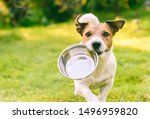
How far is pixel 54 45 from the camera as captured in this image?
7.35 metres

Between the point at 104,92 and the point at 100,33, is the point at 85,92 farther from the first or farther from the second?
the point at 100,33

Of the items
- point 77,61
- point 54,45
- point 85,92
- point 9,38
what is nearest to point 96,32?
point 77,61

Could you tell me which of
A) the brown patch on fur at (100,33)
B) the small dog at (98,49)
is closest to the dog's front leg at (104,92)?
the small dog at (98,49)

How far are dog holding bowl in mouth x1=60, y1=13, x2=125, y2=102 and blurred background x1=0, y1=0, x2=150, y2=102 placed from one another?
21 centimetres

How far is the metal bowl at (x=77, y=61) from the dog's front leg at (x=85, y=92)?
0.23 ft

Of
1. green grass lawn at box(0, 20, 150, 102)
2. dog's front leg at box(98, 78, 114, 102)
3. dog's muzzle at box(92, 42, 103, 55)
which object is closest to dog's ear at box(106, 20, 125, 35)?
dog's muzzle at box(92, 42, 103, 55)

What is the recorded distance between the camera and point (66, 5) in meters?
8.50

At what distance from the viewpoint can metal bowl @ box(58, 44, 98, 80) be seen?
12.3ft

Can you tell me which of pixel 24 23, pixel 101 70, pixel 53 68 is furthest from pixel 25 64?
pixel 24 23

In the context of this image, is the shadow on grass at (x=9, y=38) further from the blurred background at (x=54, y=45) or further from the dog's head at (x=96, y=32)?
the dog's head at (x=96, y=32)

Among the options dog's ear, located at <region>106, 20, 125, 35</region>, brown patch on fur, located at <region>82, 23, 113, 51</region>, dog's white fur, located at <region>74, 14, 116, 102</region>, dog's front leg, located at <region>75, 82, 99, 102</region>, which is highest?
dog's ear, located at <region>106, 20, 125, 35</region>

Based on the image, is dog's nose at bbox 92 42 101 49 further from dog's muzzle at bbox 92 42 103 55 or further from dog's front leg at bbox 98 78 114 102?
dog's front leg at bbox 98 78 114 102

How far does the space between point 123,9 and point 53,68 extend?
258cm

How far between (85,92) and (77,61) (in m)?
0.24
